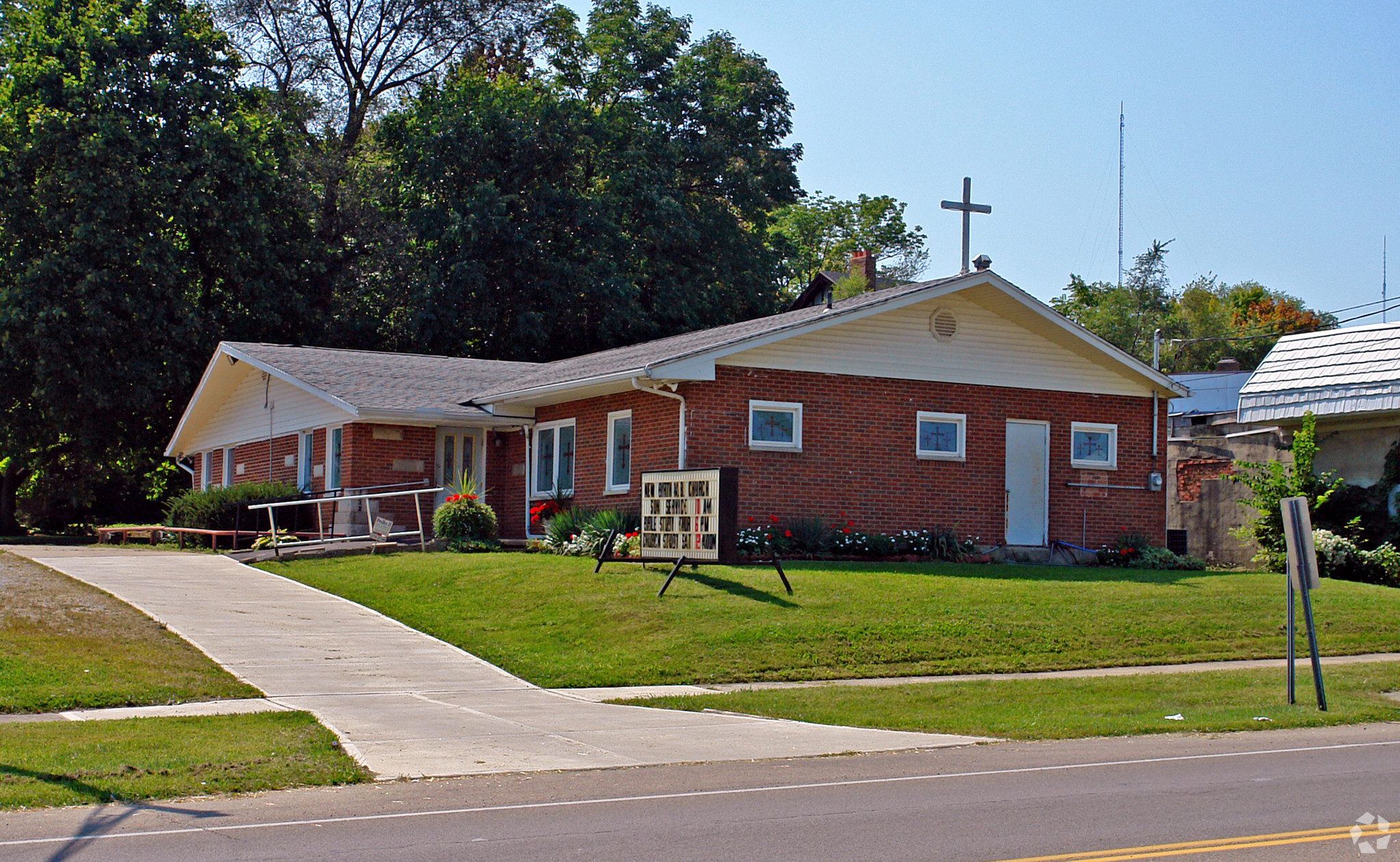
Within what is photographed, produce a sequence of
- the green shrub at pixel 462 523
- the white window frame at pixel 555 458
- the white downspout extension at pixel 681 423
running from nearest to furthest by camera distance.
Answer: the white downspout extension at pixel 681 423 → the green shrub at pixel 462 523 → the white window frame at pixel 555 458

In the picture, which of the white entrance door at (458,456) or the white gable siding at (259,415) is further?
the white gable siding at (259,415)

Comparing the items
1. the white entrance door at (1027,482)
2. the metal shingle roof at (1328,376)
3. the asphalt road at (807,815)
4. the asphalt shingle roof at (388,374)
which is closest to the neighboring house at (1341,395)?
the metal shingle roof at (1328,376)

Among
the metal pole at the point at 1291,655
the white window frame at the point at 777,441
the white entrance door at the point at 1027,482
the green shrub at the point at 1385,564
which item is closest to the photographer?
the metal pole at the point at 1291,655

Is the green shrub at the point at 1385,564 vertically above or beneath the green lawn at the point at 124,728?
above

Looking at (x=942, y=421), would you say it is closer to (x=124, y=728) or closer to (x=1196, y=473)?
(x=1196, y=473)

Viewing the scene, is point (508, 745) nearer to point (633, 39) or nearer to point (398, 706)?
point (398, 706)

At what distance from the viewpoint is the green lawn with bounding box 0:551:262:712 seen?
41.3 feet

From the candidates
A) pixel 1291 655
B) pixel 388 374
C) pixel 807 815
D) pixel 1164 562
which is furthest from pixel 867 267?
pixel 807 815

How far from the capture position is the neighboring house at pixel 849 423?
23.1 meters

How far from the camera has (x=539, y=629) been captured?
1714 centimetres

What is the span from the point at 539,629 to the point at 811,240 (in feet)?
176

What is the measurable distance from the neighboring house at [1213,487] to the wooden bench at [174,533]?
18.5 meters

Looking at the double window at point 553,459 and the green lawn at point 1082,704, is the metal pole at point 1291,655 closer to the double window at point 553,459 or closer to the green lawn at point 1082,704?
the green lawn at point 1082,704

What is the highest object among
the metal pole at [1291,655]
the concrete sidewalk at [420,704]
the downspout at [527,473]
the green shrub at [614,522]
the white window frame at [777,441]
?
the white window frame at [777,441]
